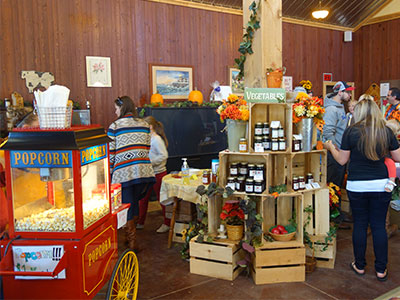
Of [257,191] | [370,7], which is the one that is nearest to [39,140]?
[257,191]

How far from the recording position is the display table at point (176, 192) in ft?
13.3

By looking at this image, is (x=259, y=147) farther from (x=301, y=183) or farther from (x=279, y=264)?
(x=279, y=264)

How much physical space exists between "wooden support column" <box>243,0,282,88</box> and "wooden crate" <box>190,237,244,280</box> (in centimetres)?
160

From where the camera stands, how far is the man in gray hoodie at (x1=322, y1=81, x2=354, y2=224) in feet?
16.2

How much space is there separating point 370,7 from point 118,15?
659 cm

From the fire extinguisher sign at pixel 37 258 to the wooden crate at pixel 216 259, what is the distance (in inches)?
68.1

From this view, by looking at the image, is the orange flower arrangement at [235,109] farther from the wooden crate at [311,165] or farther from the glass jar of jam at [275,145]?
the wooden crate at [311,165]

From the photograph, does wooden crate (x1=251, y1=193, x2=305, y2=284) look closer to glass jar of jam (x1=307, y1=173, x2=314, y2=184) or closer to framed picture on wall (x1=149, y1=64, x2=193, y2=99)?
glass jar of jam (x1=307, y1=173, x2=314, y2=184)

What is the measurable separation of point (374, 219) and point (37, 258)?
279cm

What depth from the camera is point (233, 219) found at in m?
3.68

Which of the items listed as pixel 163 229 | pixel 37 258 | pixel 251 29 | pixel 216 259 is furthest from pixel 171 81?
pixel 37 258

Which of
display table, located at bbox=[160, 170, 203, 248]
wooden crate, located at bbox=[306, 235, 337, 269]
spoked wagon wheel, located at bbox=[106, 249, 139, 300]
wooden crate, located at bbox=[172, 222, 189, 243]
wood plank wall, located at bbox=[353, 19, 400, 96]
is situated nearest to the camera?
spoked wagon wheel, located at bbox=[106, 249, 139, 300]

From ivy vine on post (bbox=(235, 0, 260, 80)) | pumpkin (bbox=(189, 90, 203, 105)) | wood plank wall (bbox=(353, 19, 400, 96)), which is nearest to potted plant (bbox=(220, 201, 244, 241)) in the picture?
ivy vine on post (bbox=(235, 0, 260, 80))

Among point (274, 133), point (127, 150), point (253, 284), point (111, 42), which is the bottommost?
point (253, 284)
